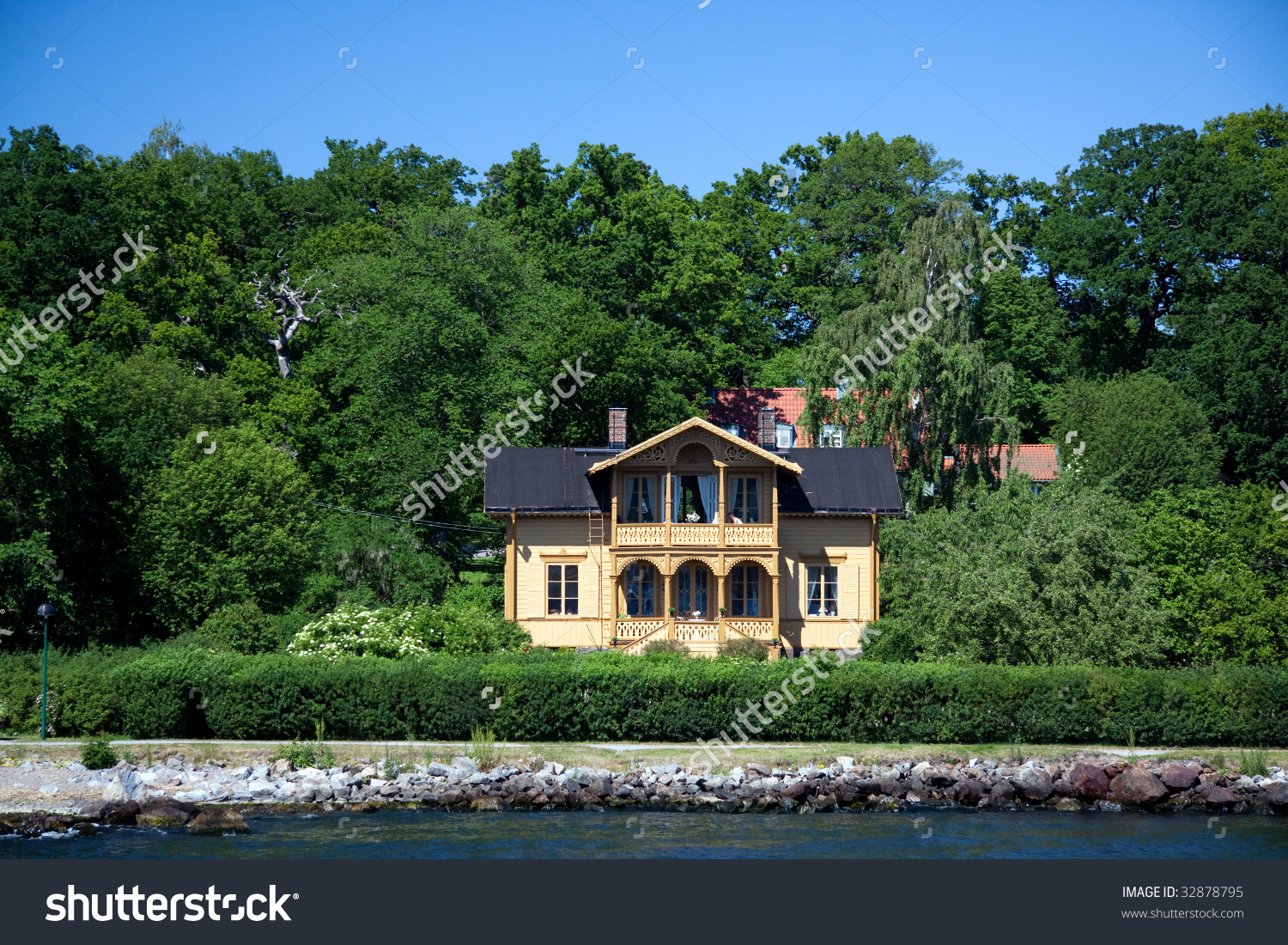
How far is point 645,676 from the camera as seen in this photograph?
105ft

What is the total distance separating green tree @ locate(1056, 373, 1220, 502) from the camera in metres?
49.4

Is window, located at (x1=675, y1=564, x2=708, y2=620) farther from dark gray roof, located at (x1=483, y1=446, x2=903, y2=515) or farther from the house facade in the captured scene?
dark gray roof, located at (x1=483, y1=446, x2=903, y2=515)

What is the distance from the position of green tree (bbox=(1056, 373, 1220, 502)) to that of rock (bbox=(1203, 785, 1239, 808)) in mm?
16797

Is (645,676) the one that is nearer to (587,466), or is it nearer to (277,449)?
(587,466)

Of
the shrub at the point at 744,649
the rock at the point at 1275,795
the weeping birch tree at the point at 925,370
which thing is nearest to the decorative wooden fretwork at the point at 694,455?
the shrub at the point at 744,649

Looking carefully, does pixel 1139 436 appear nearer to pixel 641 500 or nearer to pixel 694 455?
pixel 694 455

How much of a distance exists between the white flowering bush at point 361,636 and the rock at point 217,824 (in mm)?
7925

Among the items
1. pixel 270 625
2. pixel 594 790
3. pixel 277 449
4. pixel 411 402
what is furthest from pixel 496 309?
pixel 594 790

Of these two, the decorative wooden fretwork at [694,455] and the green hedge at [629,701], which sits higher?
the decorative wooden fretwork at [694,455]

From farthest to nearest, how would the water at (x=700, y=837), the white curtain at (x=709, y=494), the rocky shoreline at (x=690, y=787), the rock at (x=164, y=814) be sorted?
the white curtain at (x=709, y=494) → the rocky shoreline at (x=690, y=787) → the rock at (x=164, y=814) → the water at (x=700, y=837)

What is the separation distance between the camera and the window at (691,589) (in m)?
41.4

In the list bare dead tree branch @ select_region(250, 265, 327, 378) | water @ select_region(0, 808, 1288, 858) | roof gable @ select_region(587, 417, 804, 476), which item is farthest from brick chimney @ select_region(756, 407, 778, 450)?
bare dead tree branch @ select_region(250, 265, 327, 378)

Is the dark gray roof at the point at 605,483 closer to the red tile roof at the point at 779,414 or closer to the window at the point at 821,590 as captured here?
the window at the point at 821,590

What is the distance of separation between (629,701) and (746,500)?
1100cm
